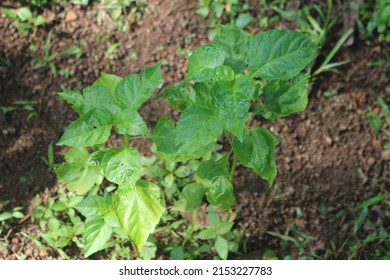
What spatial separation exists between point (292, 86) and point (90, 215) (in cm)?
114

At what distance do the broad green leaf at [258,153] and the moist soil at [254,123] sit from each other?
35.2 inches

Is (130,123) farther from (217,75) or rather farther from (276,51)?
(276,51)

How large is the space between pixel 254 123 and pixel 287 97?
100 cm

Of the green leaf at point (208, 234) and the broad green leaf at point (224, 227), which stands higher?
the broad green leaf at point (224, 227)

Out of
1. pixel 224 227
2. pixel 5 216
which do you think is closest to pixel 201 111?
pixel 224 227

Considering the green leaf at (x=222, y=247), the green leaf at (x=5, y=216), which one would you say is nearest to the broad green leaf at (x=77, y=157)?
the green leaf at (x=5, y=216)

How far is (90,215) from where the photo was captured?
8.40ft

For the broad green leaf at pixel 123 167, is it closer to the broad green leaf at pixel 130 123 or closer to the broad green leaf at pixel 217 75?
the broad green leaf at pixel 130 123

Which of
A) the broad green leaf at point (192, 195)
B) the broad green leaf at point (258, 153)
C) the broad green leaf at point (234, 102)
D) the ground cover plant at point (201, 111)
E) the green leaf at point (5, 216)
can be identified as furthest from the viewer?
the green leaf at point (5, 216)

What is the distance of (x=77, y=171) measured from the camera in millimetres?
2410

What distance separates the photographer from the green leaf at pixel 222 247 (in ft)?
9.13

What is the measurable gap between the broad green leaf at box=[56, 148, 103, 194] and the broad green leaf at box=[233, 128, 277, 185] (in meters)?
0.66

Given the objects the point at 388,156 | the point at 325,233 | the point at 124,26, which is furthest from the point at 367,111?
the point at 124,26

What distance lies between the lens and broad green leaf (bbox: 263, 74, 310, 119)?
2.15 m
